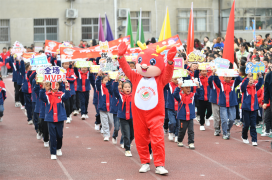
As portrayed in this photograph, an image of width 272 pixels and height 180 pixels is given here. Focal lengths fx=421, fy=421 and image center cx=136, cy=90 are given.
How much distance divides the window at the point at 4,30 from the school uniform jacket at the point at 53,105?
23745 millimetres

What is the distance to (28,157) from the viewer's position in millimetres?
9070

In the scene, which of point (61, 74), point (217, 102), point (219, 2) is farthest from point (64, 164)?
point (219, 2)

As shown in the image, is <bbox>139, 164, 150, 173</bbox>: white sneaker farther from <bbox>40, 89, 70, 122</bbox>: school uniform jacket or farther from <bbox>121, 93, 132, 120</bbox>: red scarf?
<bbox>40, 89, 70, 122</bbox>: school uniform jacket

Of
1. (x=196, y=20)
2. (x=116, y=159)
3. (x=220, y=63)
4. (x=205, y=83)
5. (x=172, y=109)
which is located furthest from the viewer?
(x=196, y=20)

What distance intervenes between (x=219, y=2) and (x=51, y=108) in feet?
83.6

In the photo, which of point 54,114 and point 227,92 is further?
point 227,92

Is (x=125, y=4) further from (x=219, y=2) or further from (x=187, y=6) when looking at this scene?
(x=219, y=2)

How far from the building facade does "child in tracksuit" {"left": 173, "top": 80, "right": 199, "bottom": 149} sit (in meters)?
21.2

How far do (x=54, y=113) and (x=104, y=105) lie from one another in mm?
1975

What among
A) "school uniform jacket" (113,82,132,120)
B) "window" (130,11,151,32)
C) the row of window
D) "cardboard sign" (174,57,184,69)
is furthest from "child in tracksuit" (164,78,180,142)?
"window" (130,11,151,32)

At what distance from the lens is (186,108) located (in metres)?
9.77

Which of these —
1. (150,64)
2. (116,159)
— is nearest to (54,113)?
(116,159)

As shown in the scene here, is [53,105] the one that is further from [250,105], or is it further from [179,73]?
[250,105]

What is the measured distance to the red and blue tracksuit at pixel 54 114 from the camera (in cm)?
887
